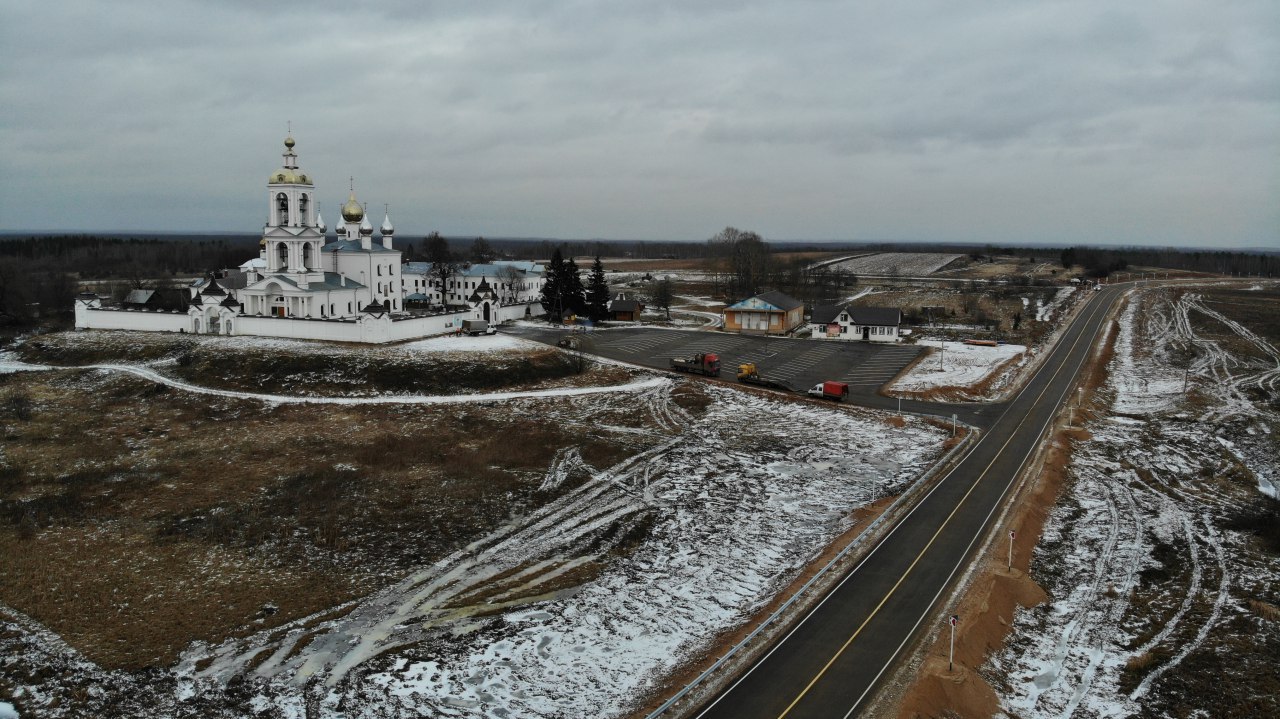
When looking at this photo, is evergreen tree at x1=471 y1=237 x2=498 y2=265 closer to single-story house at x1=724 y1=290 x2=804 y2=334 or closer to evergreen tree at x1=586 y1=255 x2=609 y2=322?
evergreen tree at x1=586 y1=255 x2=609 y2=322

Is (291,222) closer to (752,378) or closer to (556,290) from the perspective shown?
(556,290)

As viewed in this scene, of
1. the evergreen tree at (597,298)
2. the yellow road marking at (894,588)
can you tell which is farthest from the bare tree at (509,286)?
the yellow road marking at (894,588)

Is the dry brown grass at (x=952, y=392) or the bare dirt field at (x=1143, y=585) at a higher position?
the dry brown grass at (x=952, y=392)

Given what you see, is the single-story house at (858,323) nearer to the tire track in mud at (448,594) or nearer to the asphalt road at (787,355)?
the asphalt road at (787,355)

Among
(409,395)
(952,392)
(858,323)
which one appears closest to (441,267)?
(409,395)

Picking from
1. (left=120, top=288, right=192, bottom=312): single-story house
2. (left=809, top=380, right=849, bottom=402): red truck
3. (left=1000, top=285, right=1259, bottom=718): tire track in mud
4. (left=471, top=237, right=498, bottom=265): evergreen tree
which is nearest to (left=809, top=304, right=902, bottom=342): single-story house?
(left=1000, top=285, right=1259, bottom=718): tire track in mud

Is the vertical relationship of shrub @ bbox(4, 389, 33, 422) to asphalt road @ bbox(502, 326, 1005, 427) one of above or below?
below
